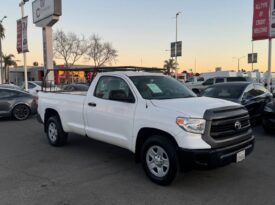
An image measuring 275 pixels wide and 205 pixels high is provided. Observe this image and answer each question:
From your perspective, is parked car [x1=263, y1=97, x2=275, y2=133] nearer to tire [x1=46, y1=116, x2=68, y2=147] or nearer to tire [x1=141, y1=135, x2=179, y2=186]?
tire [x1=141, y1=135, x2=179, y2=186]

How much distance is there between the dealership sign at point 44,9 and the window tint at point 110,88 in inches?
584

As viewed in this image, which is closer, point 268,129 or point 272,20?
point 268,129

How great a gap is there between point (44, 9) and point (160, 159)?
18.2m

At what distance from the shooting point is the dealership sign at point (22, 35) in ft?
61.5

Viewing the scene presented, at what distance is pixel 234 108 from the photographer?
15.9ft

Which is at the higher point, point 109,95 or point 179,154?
point 109,95

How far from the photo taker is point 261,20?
15.8 meters

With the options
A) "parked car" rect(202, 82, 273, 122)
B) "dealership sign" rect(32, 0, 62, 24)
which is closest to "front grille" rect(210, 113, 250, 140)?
"parked car" rect(202, 82, 273, 122)

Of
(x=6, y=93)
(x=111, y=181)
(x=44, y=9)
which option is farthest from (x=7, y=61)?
(x=111, y=181)

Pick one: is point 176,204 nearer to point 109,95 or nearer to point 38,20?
point 109,95

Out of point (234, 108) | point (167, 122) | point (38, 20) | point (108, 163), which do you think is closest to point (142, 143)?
point (167, 122)

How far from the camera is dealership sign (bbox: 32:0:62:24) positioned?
1923 centimetres

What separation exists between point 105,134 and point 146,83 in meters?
1.24

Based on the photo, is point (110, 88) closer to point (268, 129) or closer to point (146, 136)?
point (146, 136)
